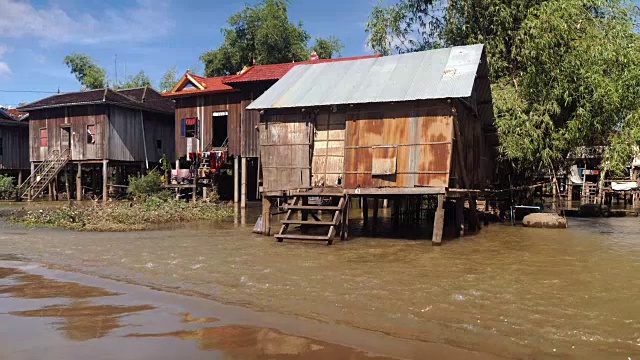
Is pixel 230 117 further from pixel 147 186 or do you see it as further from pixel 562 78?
pixel 562 78

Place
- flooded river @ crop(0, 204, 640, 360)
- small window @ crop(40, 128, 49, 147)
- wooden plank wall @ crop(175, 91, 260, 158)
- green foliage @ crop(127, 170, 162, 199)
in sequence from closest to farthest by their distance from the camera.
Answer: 1. flooded river @ crop(0, 204, 640, 360)
2. wooden plank wall @ crop(175, 91, 260, 158)
3. green foliage @ crop(127, 170, 162, 199)
4. small window @ crop(40, 128, 49, 147)

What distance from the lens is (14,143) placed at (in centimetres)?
3412

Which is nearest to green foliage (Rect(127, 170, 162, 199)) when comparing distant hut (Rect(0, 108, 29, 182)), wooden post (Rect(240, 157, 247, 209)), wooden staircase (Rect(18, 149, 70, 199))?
wooden post (Rect(240, 157, 247, 209))

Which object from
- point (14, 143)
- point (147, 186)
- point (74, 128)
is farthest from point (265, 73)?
point (14, 143)

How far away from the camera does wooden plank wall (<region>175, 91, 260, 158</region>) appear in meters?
25.6

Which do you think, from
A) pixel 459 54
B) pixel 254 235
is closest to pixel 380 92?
pixel 459 54

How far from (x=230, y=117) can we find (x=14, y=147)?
17570mm

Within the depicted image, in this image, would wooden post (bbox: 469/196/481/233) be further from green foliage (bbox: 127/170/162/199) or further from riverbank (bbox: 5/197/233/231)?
green foliage (bbox: 127/170/162/199)

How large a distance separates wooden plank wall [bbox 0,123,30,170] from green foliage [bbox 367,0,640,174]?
29965mm

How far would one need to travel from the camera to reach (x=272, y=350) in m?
4.75

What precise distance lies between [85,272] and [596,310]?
789 centimetres

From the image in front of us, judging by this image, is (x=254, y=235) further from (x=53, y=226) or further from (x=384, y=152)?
(x=53, y=226)

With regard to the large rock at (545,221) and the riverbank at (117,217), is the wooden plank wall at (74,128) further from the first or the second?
the large rock at (545,221)

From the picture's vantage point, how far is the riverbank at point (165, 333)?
4.66 meters
